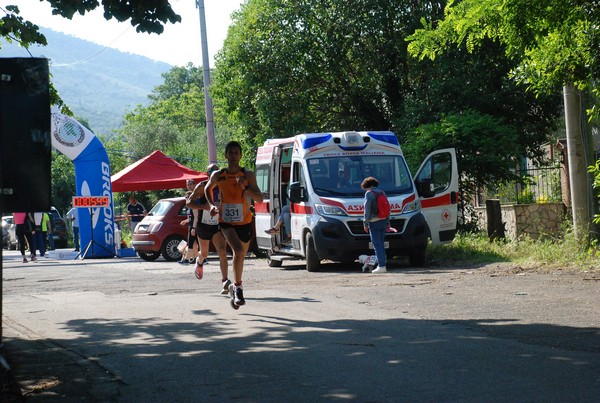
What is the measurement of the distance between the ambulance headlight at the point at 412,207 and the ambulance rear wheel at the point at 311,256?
1.77 metres

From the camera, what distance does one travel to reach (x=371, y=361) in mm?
7227

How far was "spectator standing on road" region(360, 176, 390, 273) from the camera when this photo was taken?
16453 millimetres

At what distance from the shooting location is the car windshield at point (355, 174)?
1809 centimetres

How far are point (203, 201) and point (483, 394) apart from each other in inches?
294

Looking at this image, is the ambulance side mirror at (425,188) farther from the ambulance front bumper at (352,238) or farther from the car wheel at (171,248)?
the car wheel at (171,248)

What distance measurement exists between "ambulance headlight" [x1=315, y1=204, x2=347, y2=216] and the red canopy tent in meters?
12.1

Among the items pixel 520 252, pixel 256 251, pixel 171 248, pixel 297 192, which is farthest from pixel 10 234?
pixel 520 252

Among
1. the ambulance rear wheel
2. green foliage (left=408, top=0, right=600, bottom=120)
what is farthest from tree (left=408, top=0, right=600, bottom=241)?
the ambulance rear wheel

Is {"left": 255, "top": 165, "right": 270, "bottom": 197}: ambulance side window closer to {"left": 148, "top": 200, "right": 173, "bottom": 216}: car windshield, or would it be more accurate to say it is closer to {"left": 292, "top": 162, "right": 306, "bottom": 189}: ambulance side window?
{"left": 292, "top": 162, "right": 306, "bottom": 189}: ambulance side window

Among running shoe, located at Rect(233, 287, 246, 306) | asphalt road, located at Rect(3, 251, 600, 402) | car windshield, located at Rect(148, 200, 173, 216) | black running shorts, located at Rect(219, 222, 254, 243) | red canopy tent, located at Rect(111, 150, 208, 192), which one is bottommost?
asphalt road, located at Rect(3, 251, 600, 402)

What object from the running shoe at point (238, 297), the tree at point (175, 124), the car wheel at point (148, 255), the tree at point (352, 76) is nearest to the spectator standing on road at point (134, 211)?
the tree at point (352, 76)

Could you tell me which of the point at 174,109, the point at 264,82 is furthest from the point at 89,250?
the point at 174,109

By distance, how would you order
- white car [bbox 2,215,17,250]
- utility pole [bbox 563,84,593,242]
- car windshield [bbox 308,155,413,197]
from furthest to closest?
white car [bbox 2,215,17,250]
car windshield [bbox 308,155,413,197]
utility pole [bbox 563,84,593,242]

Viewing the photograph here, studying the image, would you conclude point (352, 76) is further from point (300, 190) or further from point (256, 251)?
Result: point (300, 190)
